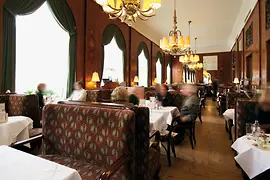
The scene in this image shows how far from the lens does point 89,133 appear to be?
172 centimetres

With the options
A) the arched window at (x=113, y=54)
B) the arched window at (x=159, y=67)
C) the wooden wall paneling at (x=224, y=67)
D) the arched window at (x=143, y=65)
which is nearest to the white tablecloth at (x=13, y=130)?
the arched window at (x=113, y=54)

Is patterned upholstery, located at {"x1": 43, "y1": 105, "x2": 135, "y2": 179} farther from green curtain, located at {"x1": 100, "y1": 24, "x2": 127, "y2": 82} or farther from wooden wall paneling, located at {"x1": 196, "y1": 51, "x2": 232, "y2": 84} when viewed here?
wooden wall paneling, located at {"x1": 196, "y1": 51, "x2": 232, "y2": 84}

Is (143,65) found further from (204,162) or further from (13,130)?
(13,130)

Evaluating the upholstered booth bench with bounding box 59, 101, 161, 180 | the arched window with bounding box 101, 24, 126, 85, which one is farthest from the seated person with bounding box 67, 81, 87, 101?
the upholstered booth bench with bounding box 59, 101, 161, 180

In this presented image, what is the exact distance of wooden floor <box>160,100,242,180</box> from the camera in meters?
2.48

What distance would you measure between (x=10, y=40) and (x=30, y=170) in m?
3.51

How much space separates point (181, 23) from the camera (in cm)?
902

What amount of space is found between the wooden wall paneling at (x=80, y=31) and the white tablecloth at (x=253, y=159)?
15.6 ft

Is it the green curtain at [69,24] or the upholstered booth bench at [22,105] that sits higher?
the green curtain at [69,24]

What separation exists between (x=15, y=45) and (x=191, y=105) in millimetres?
3900

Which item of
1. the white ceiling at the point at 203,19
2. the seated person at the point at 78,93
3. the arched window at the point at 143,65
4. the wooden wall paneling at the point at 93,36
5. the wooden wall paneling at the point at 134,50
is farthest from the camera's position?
the arched window at the point at 143,65

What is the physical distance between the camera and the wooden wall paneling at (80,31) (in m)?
5.18

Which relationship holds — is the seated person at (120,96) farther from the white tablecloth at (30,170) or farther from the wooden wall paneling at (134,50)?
the wooden wall paneling at (134,50)

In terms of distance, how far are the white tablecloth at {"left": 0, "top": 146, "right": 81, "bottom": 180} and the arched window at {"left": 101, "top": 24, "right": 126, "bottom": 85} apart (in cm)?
546
